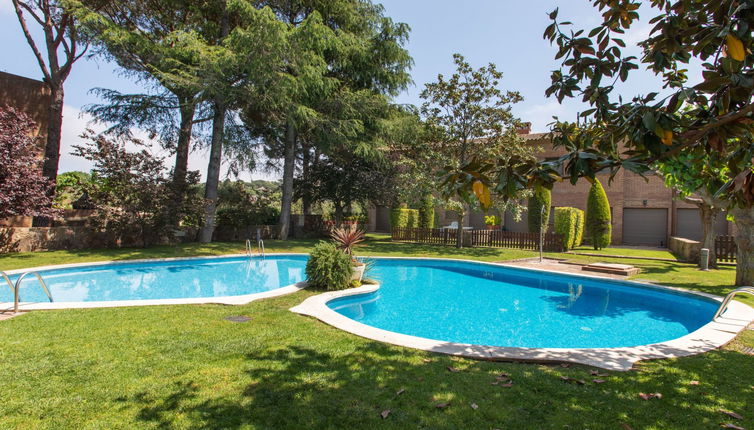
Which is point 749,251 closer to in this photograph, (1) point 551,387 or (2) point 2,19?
(1) point 551,387

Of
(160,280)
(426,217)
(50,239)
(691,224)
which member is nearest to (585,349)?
(160,280)

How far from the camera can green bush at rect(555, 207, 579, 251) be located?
1803 centimetres

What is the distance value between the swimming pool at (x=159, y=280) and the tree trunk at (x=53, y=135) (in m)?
6.31

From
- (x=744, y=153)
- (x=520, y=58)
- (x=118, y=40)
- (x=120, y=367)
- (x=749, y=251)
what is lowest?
(x=120, y=367)

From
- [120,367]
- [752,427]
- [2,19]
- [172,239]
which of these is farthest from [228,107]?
[752,427]

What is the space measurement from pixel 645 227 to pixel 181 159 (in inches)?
990

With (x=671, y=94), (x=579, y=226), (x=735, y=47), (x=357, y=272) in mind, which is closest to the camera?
(x=735, y=47)

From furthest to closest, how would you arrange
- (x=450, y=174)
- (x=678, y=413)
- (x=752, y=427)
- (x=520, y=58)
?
(x=520, y=58) < (x=678, y=413) < (x=752, y=427) < (x=450, y=174)

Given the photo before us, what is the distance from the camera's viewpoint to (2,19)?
14.6 metres

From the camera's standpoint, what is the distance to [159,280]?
1120 cm

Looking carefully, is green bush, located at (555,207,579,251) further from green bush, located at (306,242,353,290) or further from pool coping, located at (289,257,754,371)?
green bush, located at (306,242,353,290)

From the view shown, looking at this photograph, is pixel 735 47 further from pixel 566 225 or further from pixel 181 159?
pixel 181 159

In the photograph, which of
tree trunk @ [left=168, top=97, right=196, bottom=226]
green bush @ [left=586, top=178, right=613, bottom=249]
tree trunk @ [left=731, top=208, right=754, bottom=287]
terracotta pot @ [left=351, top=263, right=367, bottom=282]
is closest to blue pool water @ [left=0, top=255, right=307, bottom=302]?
tree trunk @ [left=168, top=97, right=196, bottom=226]

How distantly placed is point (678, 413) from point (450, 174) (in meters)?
2.83
